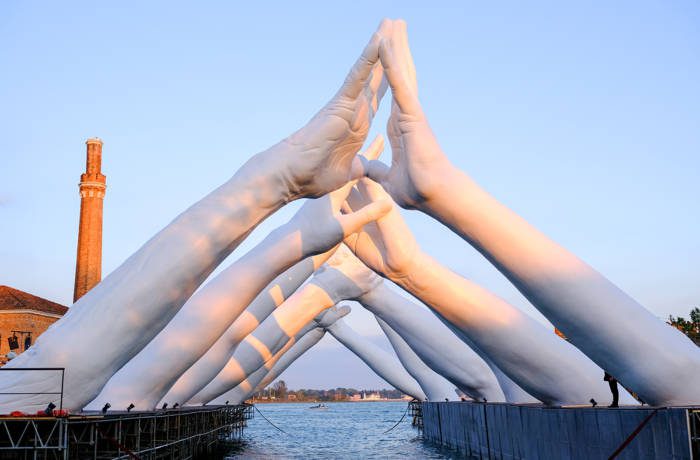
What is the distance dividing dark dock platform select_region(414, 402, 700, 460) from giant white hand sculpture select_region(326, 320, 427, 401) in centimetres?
1813

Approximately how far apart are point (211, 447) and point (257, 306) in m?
16.8

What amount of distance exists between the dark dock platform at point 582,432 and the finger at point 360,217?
5820 mm

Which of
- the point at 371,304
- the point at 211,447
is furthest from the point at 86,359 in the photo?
the point at 211,447

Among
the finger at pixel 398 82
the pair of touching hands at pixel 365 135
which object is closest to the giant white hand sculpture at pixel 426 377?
the pair of touching hands at pixel 365 135

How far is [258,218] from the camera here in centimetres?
1466

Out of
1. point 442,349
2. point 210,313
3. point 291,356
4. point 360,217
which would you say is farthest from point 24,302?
point 360,217

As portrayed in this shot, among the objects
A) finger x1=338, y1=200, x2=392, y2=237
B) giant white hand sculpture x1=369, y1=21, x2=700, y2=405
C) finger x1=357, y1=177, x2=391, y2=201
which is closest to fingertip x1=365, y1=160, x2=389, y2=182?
finger x1=338, y1=200, x2=392, y2=237

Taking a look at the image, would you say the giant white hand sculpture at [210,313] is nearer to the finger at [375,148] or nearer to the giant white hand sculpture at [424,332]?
the finger at [375,148]

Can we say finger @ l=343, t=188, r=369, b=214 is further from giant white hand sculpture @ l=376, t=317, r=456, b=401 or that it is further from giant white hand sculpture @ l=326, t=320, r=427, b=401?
giant white hand sculpture @ l=326, t=320, r=427, b=401

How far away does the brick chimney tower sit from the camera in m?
45.4

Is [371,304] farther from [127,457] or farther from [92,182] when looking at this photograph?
[92,182]

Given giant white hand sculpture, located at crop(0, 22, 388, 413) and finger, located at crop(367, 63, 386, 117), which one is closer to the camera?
giant white hand sculpture, located at crop(0, 22, 388, 413)

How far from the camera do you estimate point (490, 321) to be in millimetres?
18000

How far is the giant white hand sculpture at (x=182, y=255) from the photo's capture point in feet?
43.1
